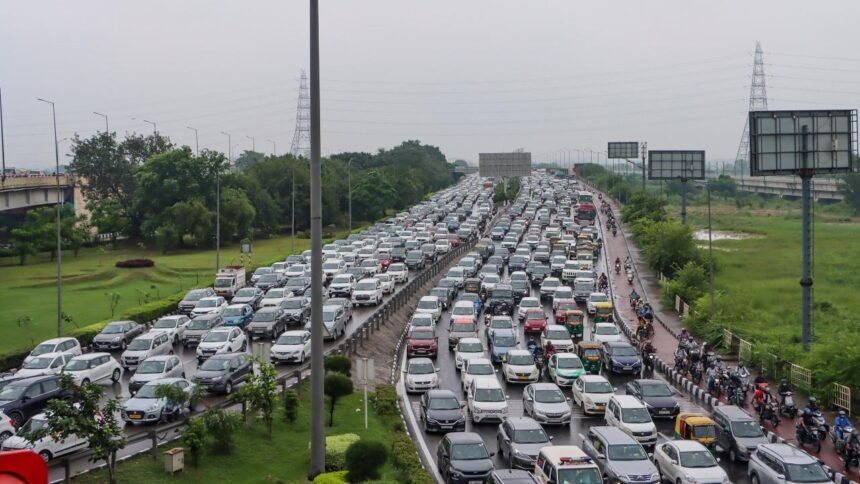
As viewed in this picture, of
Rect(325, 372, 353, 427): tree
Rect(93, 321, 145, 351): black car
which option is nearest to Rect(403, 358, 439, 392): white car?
Rect(325, 372, 353, 427): tree

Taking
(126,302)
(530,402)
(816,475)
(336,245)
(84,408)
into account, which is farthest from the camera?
(336,245)

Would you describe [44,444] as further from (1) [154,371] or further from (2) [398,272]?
(2) [398,272]

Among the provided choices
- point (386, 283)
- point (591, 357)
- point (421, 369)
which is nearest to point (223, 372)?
point (421, 369)

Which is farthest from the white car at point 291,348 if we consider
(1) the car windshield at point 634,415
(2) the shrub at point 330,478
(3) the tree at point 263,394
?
(2) the shrub at point 330,478

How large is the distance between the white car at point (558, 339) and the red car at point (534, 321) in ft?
13.8

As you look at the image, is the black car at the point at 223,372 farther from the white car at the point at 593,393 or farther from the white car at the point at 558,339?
the white car at the point at 558,339

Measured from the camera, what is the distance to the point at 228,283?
5253cm

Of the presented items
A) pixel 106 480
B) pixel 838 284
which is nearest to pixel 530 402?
pixel 106 480

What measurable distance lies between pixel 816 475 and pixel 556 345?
1762cm

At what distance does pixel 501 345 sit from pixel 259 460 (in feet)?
57.3

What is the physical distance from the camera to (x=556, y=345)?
3719 cm

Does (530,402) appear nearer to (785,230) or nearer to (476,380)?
(476,380)

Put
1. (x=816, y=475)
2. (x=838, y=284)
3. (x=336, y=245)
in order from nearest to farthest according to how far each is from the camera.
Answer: (x=816, y=475) → (x=838, y=284) → (x=336, y=245)

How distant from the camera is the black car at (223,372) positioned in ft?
93.9
